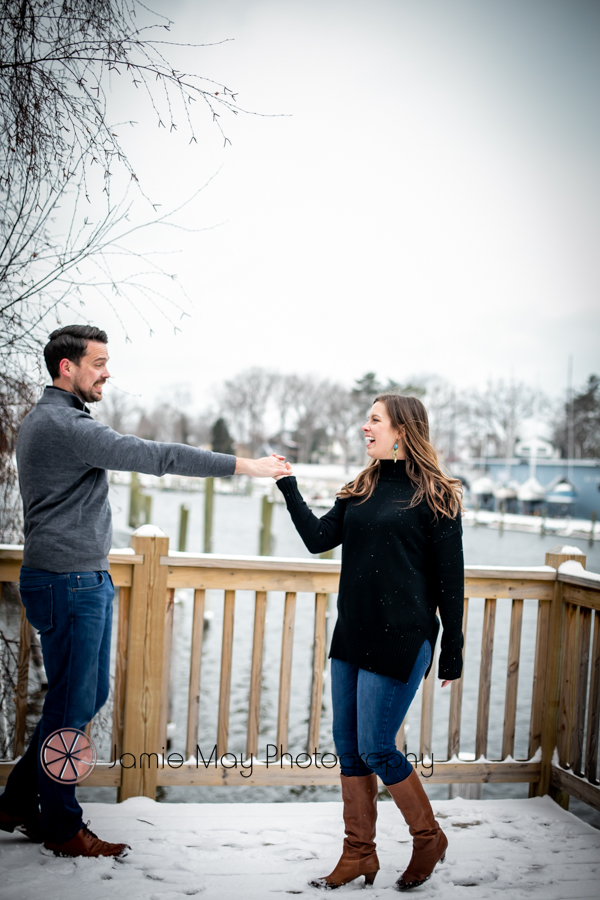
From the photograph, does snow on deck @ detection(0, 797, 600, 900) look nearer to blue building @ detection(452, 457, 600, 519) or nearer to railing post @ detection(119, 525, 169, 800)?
railing post @ detection(119, 525, 169, 800)

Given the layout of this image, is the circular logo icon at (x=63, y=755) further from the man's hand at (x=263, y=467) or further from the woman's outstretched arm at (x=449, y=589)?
the woman's outstretched arm at (x=449, y=589)

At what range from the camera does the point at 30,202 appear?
2.99 metres

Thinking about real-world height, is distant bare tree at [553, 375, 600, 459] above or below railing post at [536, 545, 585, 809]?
above

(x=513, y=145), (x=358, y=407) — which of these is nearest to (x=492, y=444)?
(x=358, y=407)

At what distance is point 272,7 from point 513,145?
4942 mm

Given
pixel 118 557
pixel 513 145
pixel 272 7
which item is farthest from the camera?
pixel 513 145

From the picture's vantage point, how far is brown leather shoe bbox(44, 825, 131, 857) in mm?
2098

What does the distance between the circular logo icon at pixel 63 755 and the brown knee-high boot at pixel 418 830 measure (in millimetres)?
1006

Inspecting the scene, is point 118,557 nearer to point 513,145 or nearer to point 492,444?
point 513,145

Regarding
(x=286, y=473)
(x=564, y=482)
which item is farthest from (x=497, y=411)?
(x=286, y=473)

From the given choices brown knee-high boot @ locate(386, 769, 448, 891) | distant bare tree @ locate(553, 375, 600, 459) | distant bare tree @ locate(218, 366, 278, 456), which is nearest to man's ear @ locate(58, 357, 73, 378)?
brown knee-high boot @ locate(386, 769, 448, 891)

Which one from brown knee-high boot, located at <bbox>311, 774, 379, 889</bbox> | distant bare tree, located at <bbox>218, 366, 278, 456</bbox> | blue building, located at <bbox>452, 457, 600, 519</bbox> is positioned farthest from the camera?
distant bare tree, located at <bbox>218, 366, 278, 456</bbox>

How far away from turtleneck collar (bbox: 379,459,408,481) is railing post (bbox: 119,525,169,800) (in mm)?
1044

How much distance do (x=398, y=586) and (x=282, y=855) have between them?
1.16 metres
